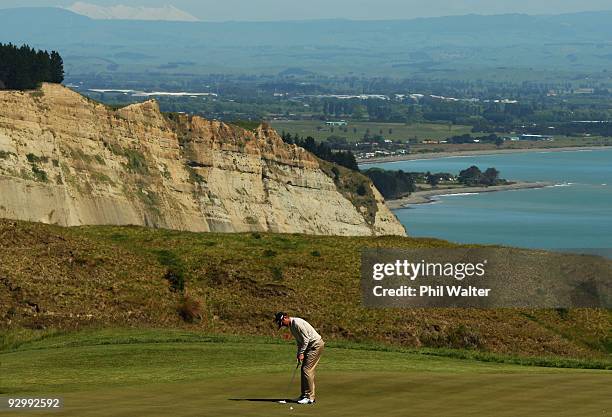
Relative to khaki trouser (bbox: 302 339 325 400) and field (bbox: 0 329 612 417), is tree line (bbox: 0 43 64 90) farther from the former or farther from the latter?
khaki trouser (bbox: 302 339 325 400)

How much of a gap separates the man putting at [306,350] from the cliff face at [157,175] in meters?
54.1

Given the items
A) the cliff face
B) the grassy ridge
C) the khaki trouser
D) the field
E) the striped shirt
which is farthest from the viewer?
the cliff face

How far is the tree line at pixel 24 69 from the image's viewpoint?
90250mm

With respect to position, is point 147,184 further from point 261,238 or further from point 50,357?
point 50,357

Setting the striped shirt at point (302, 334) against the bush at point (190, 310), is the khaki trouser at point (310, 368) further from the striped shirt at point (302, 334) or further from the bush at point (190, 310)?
the bush at point (190, 310)

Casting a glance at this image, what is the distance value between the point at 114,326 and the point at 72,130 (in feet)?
159

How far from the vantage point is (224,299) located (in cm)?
4422

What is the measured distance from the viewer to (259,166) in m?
104

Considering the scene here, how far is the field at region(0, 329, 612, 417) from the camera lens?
74.4 feet

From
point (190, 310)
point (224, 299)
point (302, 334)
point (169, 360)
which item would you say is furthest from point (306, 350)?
point (224, 299)

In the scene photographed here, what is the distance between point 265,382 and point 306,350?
301cm

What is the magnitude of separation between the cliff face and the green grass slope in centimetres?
2922

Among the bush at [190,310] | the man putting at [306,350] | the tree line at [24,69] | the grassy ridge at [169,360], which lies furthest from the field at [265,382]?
the tree line at [24,69]

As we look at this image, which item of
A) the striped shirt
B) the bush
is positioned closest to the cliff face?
the bush
